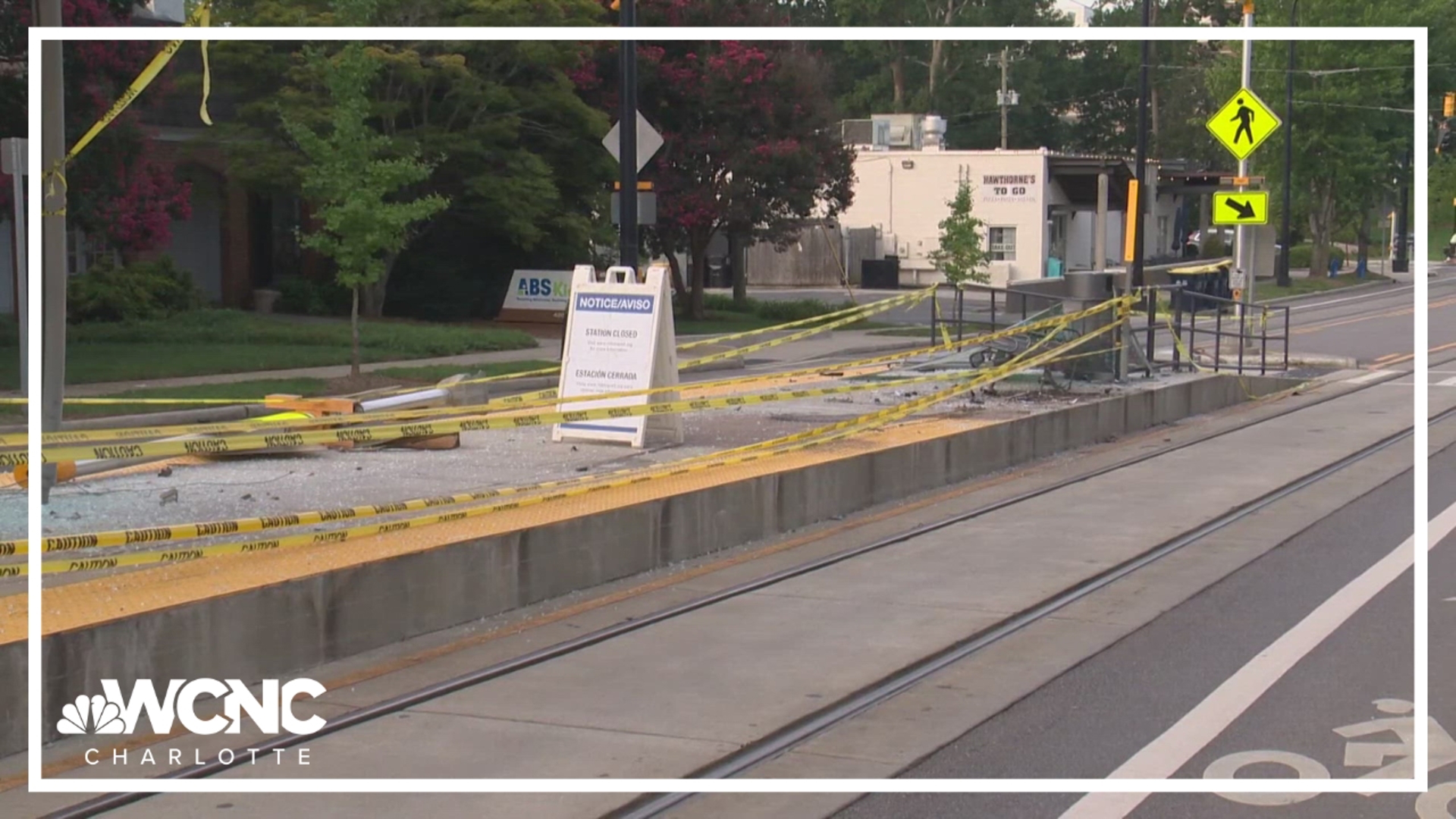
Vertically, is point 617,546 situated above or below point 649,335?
below

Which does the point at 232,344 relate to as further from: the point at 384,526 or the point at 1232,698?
the point at 1232,698

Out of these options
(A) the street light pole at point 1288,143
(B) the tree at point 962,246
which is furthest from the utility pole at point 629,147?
(A) the street light pole at point 1288,143

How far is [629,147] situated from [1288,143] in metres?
44.8

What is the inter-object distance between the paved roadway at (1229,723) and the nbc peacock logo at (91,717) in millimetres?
3154

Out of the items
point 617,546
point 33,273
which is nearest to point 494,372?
point 617,546

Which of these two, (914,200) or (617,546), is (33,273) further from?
(914,200)

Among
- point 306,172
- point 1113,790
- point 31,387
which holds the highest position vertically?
point 306,172

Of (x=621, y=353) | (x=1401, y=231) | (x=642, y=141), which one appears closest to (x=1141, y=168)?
(x=642, y=141)

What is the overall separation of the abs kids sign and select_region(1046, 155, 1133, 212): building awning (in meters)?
25.7

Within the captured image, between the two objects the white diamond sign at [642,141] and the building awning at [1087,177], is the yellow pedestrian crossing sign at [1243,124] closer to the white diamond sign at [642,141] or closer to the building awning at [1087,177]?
the white diamond sign at [642,141]

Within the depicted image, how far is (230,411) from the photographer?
58.1 ft

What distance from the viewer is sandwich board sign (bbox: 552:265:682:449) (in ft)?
44.1

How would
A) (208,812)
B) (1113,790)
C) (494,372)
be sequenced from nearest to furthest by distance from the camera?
(208,812) < (1113,790) < (494,372)

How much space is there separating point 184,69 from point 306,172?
11.4 m
